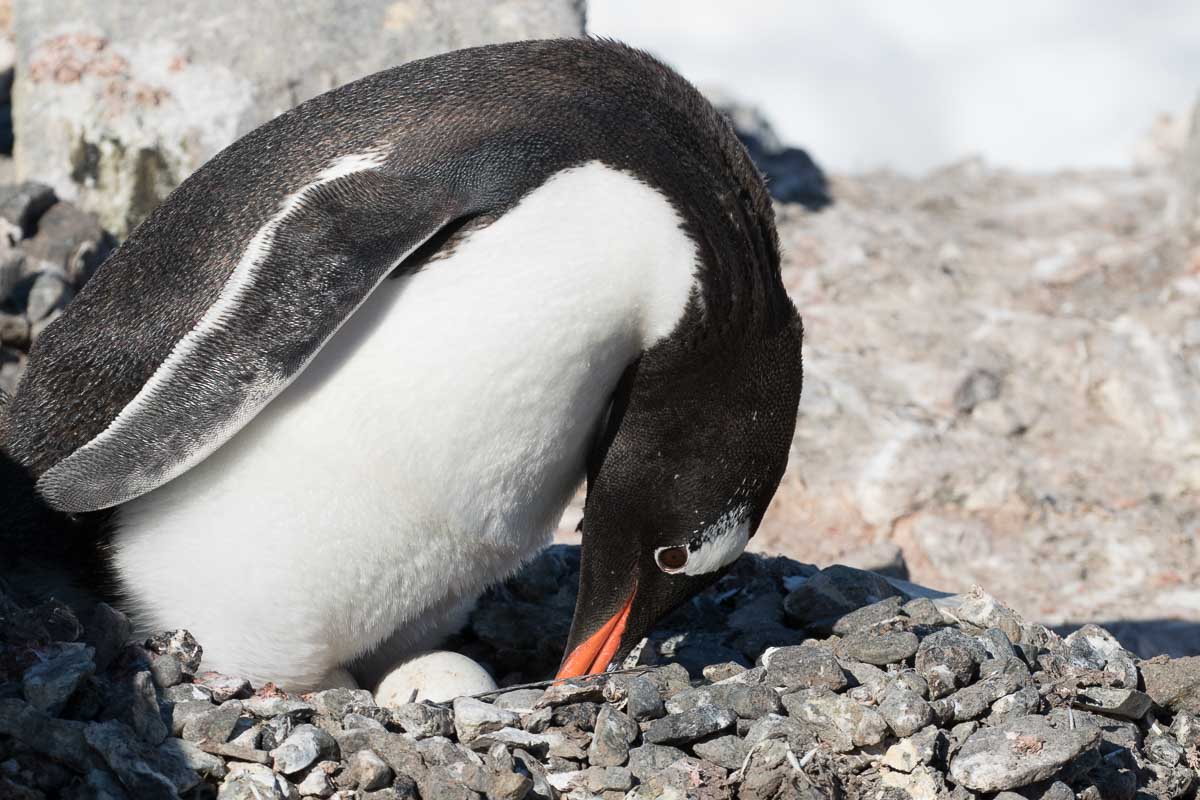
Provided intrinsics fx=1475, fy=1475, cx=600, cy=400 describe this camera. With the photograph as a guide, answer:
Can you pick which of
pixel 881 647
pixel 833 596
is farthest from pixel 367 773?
pixel 833 596

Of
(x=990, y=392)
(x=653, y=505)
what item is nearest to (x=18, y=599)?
(x=653, y=505)

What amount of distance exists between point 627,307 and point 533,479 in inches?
16.1

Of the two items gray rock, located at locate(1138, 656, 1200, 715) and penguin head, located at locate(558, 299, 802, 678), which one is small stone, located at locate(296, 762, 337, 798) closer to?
penguin head, located at locate(558, 299, 802, 678)

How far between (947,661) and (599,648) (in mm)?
735

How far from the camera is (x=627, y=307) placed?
2.80 meters

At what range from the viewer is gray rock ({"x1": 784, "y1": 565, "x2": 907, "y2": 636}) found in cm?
339

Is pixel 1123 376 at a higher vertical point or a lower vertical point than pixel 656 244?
lower

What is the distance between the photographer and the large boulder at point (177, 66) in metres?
5.35

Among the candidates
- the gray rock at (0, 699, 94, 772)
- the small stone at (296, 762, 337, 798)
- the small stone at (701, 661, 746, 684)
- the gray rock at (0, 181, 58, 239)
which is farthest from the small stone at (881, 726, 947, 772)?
the gray rock at (0, 181, 58, 239)

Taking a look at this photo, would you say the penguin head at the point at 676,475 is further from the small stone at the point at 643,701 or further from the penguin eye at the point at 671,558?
the small stone at the point at 643,701

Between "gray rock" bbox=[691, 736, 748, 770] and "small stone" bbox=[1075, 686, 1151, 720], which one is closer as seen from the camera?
"gray rock" bbox=[691, 736, 748, 770]

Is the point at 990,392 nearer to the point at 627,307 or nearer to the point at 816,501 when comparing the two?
the point at 816,501

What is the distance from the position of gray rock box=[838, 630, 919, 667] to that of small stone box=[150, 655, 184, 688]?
129 cm

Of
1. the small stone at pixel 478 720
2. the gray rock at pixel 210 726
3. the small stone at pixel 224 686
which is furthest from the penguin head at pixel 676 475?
the gray rock at pixel 210 726
